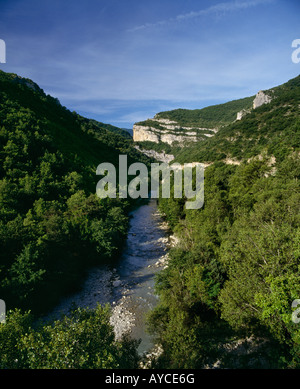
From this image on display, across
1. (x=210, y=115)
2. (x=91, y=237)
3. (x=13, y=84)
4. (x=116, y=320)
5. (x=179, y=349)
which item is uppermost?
(x=210, y=115)

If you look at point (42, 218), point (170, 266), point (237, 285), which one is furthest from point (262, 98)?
point (237, 285)

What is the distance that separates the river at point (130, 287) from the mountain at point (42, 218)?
1707 millimetres

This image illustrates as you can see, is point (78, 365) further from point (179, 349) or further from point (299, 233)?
point (299, 233)

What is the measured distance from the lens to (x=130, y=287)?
2527 cm

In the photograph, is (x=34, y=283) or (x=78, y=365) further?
(x=34, y=283)

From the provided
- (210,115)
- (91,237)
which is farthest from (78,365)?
(210,115)

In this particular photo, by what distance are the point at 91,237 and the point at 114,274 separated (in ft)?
20.3

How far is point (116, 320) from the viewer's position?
20125 millimetres

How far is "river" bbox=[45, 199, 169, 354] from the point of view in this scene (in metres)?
19.9

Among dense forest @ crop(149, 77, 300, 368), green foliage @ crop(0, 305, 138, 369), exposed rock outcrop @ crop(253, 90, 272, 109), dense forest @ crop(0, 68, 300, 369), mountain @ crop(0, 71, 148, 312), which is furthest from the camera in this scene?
exposed rock outcrop @ crop(253, 90, 272, 109)

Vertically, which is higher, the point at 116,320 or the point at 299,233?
the point at 299,233

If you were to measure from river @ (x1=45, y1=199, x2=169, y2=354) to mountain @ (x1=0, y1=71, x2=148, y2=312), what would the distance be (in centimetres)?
171

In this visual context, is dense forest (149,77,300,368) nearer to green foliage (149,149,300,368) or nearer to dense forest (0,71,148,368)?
green foliage (149,149,300,368)

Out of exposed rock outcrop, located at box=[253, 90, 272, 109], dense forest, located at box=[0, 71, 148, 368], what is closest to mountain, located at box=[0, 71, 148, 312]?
dense forest, located at box=[0, 71, 148, 368]
